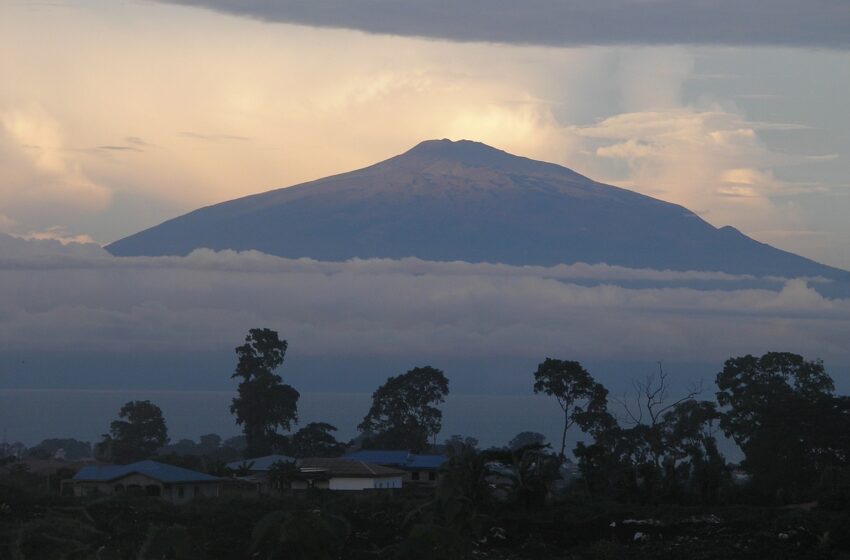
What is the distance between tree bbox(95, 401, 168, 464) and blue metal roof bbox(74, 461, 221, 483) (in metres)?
32.6

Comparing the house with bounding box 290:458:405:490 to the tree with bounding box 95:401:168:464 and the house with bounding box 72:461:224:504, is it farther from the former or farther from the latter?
the tree with bounding box 95:401:168:464

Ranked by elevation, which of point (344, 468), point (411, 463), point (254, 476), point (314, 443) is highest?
point (314, 443)

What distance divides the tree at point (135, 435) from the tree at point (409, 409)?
17.5 m

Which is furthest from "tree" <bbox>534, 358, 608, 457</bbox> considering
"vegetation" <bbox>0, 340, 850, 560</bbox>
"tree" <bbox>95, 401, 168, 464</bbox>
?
"tree" <bbox>95, 401, 168, 464</bbox>

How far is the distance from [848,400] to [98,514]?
113 ft

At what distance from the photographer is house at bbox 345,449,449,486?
64.1 m

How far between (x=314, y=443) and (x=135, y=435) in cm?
1748

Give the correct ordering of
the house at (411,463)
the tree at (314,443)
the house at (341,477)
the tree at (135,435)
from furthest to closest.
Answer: the tree at (135,435), the tree at (314,443), the house at (411,463), the house at (341,477)

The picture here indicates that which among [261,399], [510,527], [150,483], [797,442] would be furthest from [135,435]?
[510,527]

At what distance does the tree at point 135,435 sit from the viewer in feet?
295

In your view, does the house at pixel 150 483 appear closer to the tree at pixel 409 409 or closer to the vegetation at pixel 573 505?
the vegetation at pixel 573 505

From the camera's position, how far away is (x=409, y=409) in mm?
84875

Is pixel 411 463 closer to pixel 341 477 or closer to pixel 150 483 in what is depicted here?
pixel 341 477

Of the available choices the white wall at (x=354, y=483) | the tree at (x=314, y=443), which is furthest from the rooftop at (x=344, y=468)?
the tree at (x=314, y=443)
